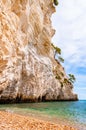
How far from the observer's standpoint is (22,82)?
40406mm

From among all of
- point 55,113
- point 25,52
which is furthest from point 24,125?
point 25,52

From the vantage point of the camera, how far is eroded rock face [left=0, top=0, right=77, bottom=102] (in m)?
30.5

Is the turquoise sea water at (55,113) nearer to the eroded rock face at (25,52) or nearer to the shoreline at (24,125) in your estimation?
the shoreline at (24,125)

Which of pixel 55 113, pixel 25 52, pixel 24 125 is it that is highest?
pixel 25 52

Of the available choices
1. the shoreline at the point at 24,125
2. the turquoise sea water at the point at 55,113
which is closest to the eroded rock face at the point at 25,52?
the turquoise sea water at the point at 55,113

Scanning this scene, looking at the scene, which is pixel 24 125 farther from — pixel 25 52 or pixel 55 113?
pixel 25 52

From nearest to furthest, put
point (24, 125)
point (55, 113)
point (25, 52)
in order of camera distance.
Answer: point (24, 125) → point (55, 113) → point (25, 52)

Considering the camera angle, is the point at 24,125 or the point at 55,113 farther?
the point at 55,113

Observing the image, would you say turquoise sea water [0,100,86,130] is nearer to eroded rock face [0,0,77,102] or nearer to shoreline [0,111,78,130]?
shoreline [0,111,78,130]

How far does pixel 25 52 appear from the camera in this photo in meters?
37.2

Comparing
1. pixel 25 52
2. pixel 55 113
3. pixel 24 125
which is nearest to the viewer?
pixel 24 125

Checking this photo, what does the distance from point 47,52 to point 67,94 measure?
21676 millimetres

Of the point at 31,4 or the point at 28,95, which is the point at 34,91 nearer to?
the point at 28,95

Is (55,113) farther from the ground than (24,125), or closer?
farther from the ground
